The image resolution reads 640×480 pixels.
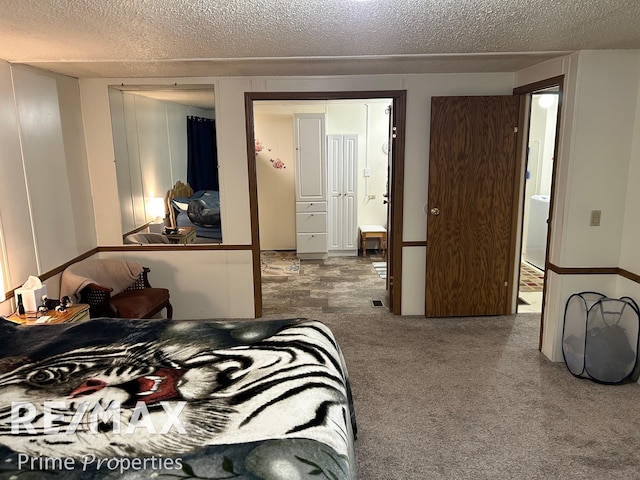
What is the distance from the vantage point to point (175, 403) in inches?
67.4

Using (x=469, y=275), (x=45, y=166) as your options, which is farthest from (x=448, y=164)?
(x=45, y=166)

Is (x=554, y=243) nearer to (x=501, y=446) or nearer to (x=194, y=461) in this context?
(x=501, y=446)

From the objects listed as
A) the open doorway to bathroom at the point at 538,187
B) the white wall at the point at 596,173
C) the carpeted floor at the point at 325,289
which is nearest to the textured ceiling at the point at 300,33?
the white wall at the point at 596,173

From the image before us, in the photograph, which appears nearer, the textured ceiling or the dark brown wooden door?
the textured ceiling

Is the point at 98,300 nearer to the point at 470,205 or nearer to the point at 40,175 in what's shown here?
the point at 40,175

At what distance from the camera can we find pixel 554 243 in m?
3.35

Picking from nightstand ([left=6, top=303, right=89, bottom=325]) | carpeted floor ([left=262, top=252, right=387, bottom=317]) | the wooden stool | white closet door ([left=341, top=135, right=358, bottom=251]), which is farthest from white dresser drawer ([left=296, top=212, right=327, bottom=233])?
nightstand ([left=6, top=303, right=89, bottom=325])

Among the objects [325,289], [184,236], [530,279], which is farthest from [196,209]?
[530,279]

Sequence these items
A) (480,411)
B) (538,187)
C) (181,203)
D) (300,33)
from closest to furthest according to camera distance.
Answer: (300,33) → (480,411) → (181,203) → (538,187)

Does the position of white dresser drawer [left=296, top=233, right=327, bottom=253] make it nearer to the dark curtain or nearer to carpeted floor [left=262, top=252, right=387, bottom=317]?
carpeted floor [left=262, top=252, right=387, bottom=317]

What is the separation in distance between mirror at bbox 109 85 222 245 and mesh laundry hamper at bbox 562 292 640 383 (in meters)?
3.02

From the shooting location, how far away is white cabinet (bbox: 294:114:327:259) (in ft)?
20.5

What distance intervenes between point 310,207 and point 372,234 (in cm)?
101

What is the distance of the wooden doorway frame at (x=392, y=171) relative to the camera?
400 cm
